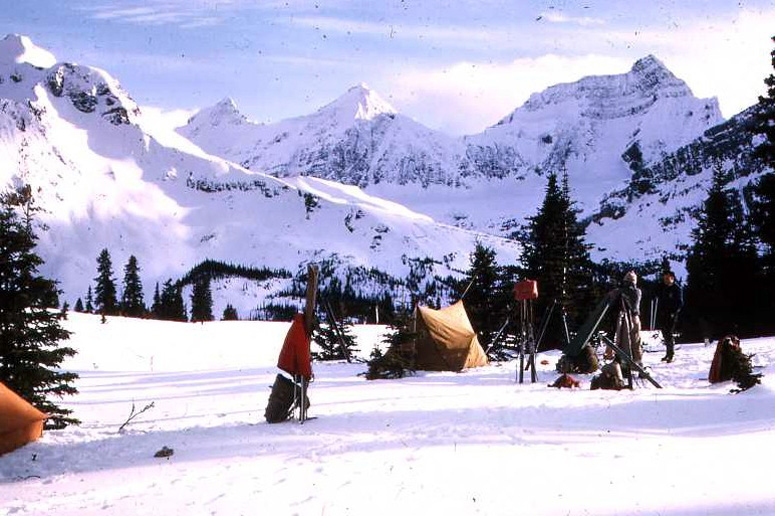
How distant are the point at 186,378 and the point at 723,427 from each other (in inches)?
709

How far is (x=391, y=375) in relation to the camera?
19312 mm

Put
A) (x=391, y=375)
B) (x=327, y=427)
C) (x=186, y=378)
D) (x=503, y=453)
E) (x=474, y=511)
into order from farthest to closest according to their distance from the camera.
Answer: (x=186, y=378)
(x=391, y=375)
(x=327, y=427)
(x=503, y=453)
(x=474, y=511)

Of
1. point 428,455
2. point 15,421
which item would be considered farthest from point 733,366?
point 15,421

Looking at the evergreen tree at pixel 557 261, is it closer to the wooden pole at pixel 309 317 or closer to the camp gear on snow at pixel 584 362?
the camp gear on snow at pixel 584 362

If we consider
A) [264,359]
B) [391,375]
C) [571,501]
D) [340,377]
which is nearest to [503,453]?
[571,501]

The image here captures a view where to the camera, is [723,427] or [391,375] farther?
[391,375]

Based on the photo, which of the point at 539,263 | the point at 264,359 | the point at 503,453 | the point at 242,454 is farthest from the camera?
the point at 264,359

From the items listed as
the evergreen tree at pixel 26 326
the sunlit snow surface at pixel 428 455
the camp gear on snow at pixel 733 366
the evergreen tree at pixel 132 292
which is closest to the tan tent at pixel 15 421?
the sunlit snow surface at pixel 428 455

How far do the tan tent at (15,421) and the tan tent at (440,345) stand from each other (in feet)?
39.2

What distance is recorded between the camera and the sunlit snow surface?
23.0 ft

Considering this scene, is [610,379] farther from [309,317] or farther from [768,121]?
[768,121]

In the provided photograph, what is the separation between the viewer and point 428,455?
8969 millimetres

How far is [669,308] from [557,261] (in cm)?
959

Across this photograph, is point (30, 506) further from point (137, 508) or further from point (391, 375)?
point (391, 375)
